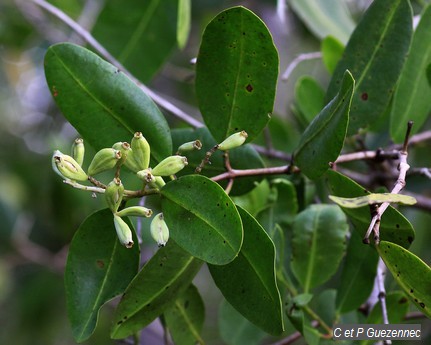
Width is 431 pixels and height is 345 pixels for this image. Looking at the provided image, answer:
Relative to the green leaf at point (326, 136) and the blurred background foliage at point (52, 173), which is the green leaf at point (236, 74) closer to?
the green leaf at point (326, 136)

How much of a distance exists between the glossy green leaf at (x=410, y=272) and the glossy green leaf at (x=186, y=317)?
303 millimetres

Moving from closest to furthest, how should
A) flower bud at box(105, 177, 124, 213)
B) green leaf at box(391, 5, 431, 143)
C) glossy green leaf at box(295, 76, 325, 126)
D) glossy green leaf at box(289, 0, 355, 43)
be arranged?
flower bud at box(105, 177, 124, 213)
green leaf at box(391, 5, 431, 143)
glossy green leaf at box(295, 76, 325, 126)
glossy green leaf at box(289, 0, 355, 43)

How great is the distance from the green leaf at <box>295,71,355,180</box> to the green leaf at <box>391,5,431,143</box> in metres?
0.30

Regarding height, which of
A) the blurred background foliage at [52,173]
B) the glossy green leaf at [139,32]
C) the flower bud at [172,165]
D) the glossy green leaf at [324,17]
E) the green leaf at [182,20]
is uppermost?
the glossy green leaf at [324,17]

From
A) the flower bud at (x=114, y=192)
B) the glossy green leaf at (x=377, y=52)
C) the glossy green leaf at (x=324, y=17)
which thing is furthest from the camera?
the glossy green leaf at (x=324, y=17)

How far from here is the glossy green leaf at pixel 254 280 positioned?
63cm

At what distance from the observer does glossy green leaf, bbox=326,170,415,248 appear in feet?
2.05

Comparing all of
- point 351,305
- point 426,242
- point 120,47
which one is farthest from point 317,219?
point 426,242

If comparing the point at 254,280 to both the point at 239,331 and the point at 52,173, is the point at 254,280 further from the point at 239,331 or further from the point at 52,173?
the point at 52,173

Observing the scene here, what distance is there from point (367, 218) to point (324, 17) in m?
0.70

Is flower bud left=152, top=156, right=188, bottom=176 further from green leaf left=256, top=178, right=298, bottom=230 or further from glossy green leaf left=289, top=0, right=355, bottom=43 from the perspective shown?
glossy green leaf left=289, top=0, right=355, bottom=43

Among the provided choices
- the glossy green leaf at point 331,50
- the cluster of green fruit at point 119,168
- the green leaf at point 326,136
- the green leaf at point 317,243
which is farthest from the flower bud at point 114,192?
the glossy green leaf at point 331,50

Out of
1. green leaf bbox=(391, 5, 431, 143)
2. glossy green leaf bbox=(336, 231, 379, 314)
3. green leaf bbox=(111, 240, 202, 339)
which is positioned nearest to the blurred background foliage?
green leaf bbox=(391, 5, 431, 143)

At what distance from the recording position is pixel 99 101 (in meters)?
0.70
